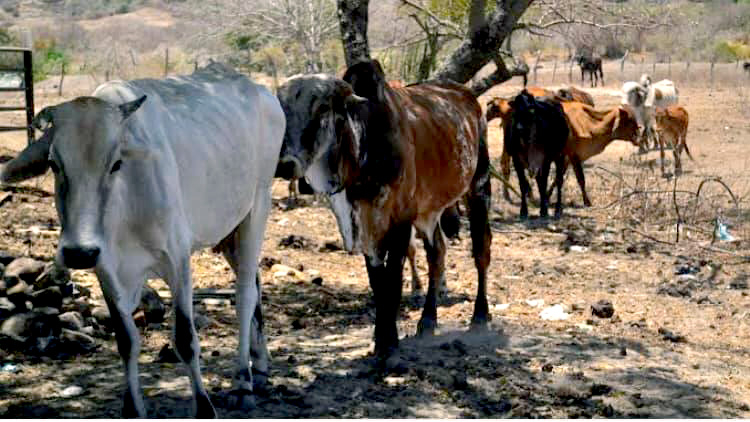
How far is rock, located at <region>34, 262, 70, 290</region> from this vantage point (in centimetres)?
692

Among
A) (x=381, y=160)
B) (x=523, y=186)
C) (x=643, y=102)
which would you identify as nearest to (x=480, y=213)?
(x=381, y=160)

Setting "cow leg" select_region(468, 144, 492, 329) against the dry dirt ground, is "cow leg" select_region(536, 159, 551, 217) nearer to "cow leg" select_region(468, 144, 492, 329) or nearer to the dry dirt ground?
the dry dirt ground

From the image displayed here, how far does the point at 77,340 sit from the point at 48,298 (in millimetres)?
605

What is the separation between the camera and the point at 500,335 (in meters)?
6.96

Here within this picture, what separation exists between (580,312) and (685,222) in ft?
12.4

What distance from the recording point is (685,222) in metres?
11.3

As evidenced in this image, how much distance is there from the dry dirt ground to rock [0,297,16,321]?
53 centimetres

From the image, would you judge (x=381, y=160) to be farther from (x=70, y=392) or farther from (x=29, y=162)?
(x=29, y=162)

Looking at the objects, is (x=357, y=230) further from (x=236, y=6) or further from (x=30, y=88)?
(x=236, y=6)

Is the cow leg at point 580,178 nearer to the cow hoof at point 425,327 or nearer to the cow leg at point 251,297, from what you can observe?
the cow hoof at point 425,327

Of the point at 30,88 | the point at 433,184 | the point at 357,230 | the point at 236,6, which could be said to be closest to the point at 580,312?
the point at 433,184

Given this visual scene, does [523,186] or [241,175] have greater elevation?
[241,175]

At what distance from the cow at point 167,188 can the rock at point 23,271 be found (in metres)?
1.89

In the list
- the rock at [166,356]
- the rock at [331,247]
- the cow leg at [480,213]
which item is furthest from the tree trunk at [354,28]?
the rock at [166,356]
